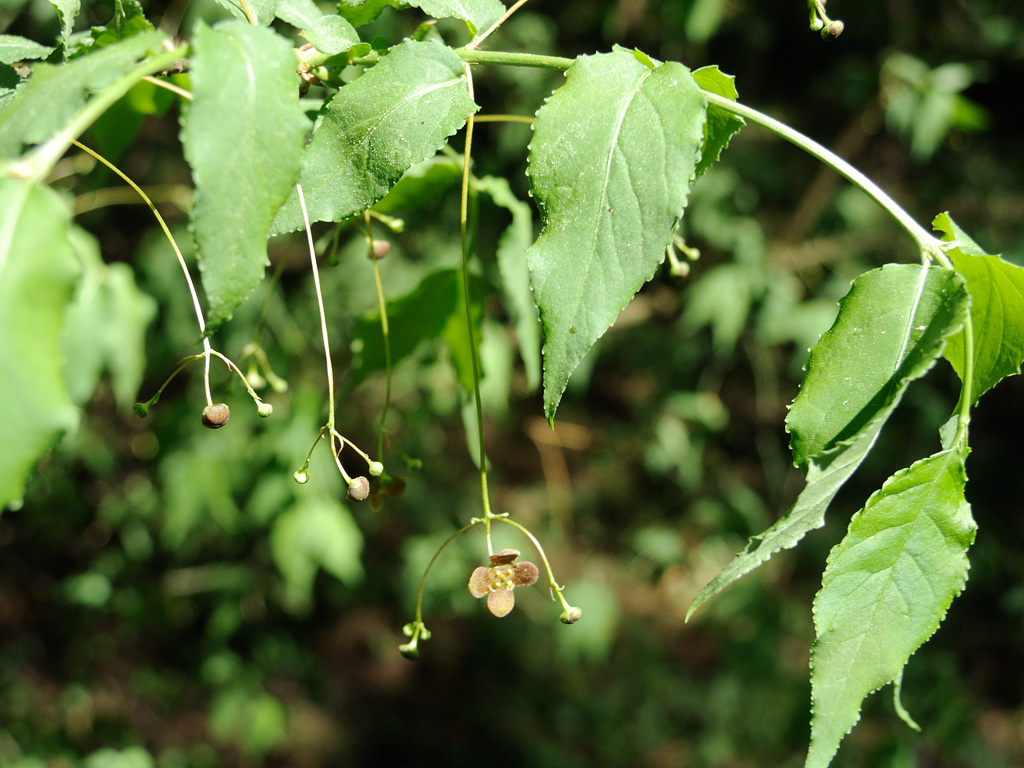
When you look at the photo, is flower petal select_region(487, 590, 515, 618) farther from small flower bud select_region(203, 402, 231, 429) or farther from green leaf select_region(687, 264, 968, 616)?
small flower bud select_region(203, 402, 231, 429)

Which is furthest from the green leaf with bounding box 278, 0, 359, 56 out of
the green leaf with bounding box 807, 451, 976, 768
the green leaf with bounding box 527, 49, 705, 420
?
the green leaf with bounding box 807, 451, 976, 768

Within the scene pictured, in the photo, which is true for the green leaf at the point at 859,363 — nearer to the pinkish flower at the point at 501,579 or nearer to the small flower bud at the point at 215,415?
the pinkish flower at the point at 501,579

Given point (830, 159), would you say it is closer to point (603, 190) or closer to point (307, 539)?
point (603, 190)

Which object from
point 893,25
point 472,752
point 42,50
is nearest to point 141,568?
point 472,752

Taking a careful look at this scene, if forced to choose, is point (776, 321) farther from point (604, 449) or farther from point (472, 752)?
point (472, 752)

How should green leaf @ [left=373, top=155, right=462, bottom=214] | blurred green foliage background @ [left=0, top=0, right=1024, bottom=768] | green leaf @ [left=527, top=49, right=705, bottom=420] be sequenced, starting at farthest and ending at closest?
blurred green foliage background @ [left=0, top=0, right=1024, bottom=768], green leaf @ [left=373, top=155, right=462, bottom=214], green leaf @ [left=527, top=49, right=705, bottom=420]

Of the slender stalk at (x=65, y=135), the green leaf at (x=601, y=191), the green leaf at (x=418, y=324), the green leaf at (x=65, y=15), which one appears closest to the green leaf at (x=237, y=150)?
the slender stalk at (x=65, y=135)
